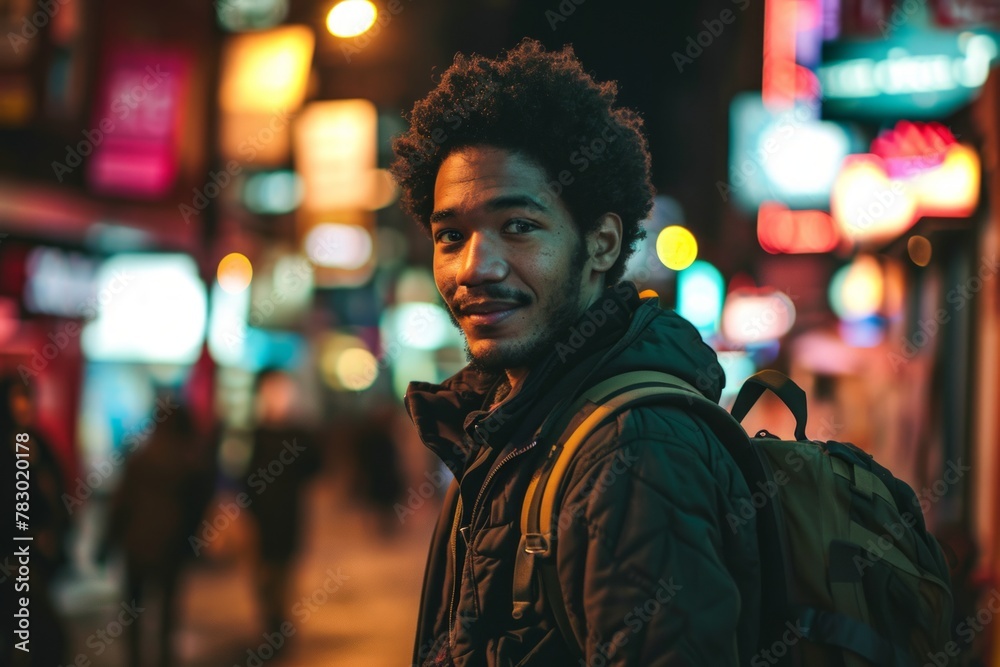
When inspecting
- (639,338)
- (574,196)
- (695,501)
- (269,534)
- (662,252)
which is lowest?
(269,534)

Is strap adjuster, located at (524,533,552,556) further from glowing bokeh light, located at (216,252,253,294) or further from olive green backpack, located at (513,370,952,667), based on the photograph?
glowing bokeh light, located at (216,252,253,294)

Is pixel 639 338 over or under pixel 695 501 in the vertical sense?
over

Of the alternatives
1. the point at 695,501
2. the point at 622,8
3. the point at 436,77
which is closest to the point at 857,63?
the point at 436,77

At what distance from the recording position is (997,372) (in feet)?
21.7

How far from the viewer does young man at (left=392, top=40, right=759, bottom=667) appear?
1.59m

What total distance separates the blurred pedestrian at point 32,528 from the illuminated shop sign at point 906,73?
6.27 metres

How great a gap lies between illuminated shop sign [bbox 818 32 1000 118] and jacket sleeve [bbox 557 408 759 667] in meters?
5.64

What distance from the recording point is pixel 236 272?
71.3 feet

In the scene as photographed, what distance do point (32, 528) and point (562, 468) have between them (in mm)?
4911

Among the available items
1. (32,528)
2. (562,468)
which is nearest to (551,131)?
(562,468)

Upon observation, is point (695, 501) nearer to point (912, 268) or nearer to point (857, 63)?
point (857, 63)

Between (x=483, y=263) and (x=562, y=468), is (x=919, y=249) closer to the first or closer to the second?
(x=483, y=263)

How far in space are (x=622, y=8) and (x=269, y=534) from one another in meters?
19.8

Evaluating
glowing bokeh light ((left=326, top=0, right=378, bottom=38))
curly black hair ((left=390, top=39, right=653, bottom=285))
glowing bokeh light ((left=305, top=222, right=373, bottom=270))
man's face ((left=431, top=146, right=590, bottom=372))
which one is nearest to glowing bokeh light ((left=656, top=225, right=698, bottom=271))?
glowing bokeh light ((left=305, top=222, right=373, bottom=270))
